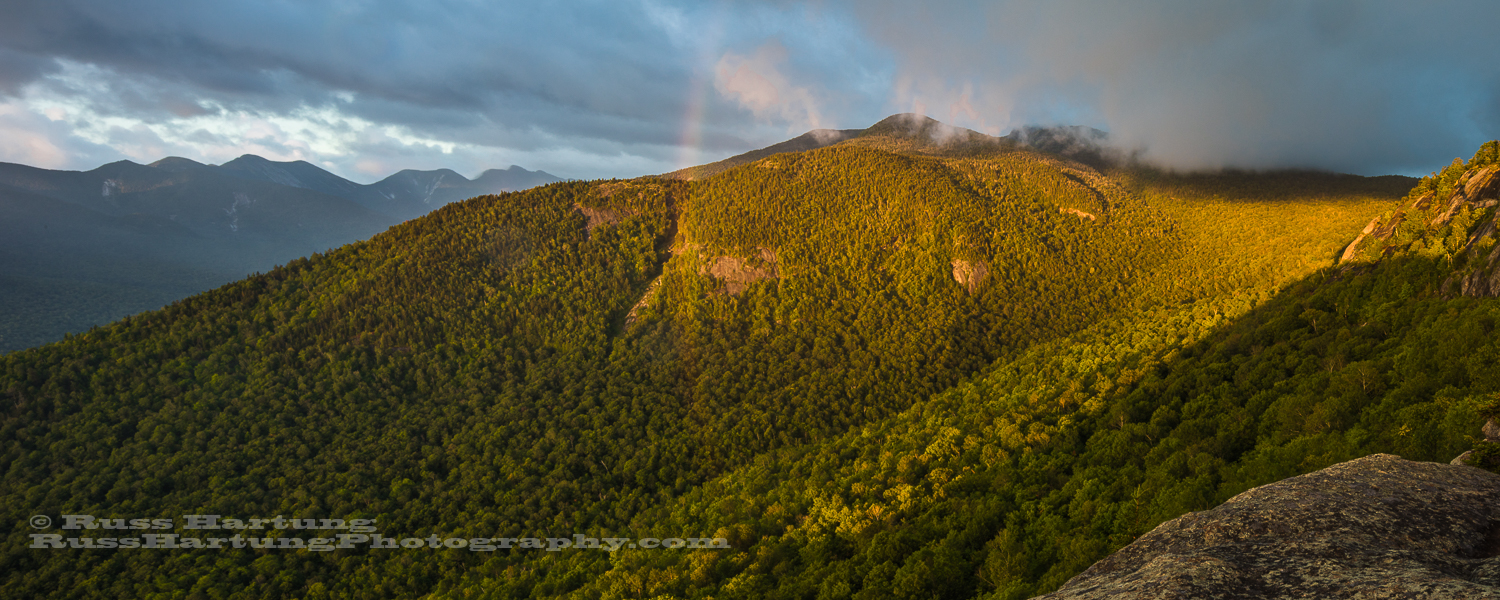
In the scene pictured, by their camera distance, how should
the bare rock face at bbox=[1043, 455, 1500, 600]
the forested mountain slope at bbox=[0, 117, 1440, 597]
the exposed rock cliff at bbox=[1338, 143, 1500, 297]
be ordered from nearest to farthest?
the bare rock face at bbox=[1043, 455, 1500, 600]
the forested mountain slope at bbox=[0, 117, 1440, 597]
the exposed rock cliff at bbox=[1338, 143, 1500, 297]

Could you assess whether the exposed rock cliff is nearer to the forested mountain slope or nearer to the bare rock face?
the forested mountain slope

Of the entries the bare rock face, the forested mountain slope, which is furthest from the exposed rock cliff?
the bare rock face

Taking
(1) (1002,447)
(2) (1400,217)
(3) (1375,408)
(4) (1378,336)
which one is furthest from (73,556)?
(2) (1400,217)

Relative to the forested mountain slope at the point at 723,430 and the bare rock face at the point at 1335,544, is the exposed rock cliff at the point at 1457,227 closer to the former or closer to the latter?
the forested mountain slope at the point at 723,430

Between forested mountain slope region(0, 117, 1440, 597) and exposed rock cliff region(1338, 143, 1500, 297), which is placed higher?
exposed rock cliff region(1338, 143, 1500, 297)

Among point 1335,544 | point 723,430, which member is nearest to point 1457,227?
point 1335,544

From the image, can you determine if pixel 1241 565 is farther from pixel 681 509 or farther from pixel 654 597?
pixel 681 509

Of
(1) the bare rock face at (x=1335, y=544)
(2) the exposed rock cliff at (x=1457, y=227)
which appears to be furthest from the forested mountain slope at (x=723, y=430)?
(1) the bare rock face at (x=1335, y=544)
